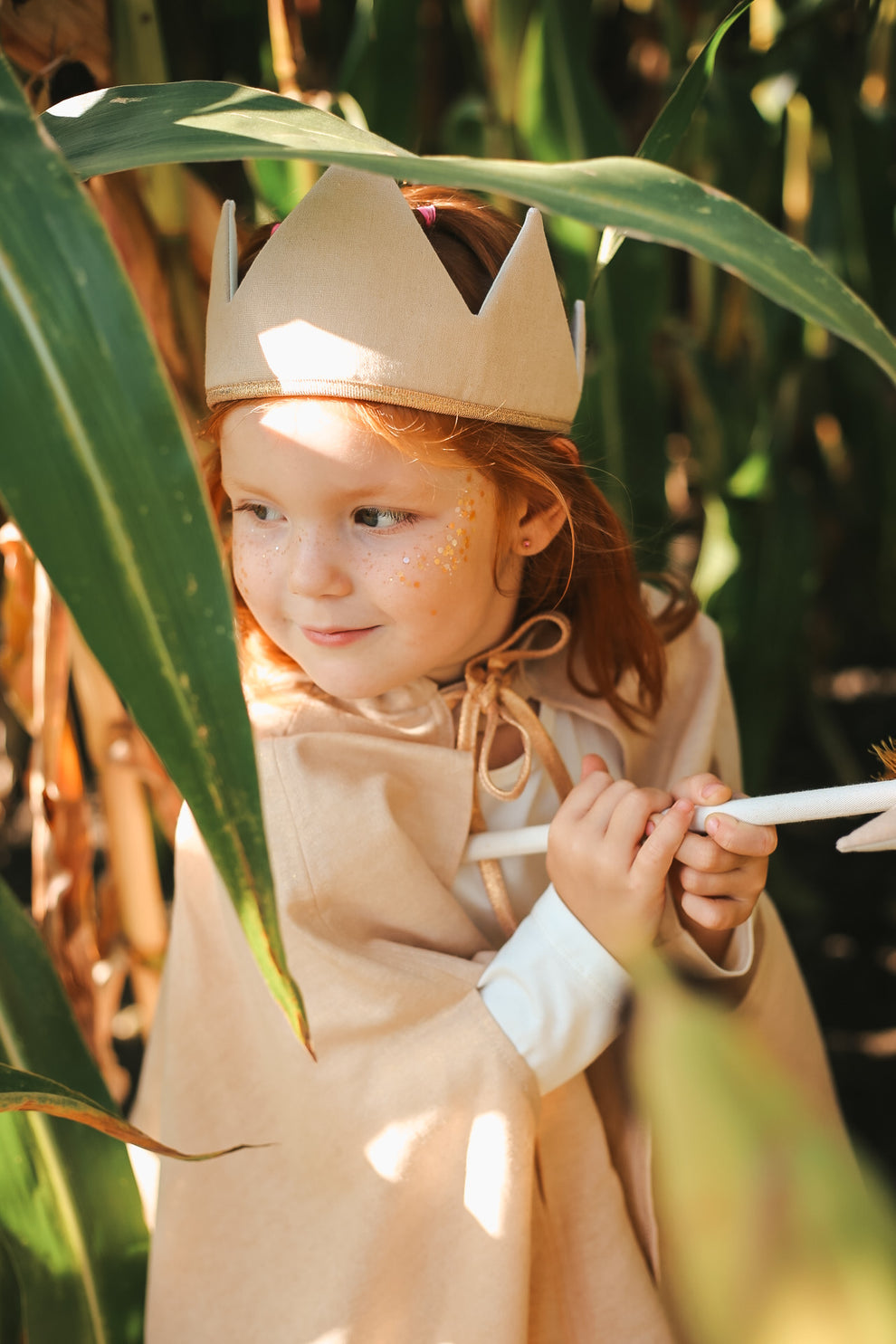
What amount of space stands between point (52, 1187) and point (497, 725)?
0.35 m

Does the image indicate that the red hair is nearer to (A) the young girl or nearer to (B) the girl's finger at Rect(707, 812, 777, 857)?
(A) the young girl

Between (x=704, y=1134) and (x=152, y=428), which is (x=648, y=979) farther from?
(x=152, y=428)

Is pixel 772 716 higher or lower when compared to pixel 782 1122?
lower

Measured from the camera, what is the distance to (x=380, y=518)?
1.74 feet

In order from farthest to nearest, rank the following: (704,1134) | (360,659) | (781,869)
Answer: (781,869)
(360,659)
(704,1134)

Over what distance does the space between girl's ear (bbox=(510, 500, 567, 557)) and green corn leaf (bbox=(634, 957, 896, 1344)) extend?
491 mm

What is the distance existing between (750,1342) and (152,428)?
0.28 meters

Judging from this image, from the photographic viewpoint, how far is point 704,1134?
99 mm

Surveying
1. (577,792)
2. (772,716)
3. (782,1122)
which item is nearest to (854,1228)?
(782,1122)

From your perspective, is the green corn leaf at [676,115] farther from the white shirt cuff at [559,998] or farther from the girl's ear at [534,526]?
the white shirt cuff at [559,998]

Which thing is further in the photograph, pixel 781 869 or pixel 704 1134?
pixel 781 869

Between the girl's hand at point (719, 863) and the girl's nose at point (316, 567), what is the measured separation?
198 mm

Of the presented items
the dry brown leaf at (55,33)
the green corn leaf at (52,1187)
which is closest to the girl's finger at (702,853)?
the green corn leaf at (52,1187)

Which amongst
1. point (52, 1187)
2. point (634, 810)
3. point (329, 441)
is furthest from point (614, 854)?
point (52, 1187)
